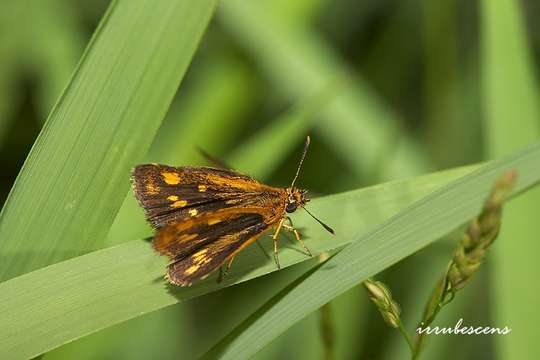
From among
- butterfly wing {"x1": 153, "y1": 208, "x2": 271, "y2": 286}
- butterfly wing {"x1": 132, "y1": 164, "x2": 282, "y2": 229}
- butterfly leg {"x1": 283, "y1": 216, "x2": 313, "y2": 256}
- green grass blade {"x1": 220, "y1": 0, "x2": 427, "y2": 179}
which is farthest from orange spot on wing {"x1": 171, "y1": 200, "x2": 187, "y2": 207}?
green grass blade {"x1": 220, "y1": 0, "x2": 427, "y2": 179}

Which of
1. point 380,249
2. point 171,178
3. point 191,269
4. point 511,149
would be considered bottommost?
point 191,269

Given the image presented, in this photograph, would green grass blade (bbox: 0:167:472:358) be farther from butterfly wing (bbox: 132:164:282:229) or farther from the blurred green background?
the blurred green background

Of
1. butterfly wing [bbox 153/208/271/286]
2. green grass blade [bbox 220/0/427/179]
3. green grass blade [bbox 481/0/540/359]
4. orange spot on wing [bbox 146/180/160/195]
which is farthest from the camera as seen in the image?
green grass blade [bbox 220/0/427/179]

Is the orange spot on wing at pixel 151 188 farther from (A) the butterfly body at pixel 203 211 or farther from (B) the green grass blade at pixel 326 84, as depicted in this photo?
(B) the green grass blade at pixel 326 84

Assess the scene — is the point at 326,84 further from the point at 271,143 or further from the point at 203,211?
the point at 203,211

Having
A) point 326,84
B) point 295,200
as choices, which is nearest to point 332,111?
point 326,84

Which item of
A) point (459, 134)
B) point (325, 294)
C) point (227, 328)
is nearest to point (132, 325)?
point (227, 328)

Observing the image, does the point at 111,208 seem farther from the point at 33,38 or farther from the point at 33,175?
the point at 33,38
